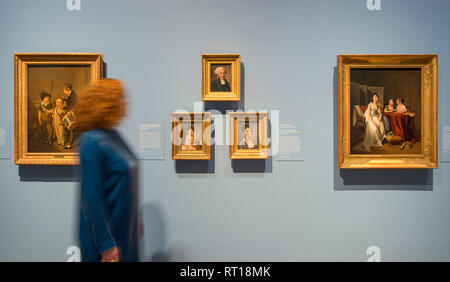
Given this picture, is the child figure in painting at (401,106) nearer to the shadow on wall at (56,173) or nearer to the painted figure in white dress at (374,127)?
the painted figure in white dress at (374,127)

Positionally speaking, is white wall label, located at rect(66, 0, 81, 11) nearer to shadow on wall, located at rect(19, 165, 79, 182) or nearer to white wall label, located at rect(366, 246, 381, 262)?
shadow on wall, located at rect(19, 165, 79, 182)

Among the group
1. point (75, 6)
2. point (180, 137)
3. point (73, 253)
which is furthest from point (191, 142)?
point (75, 6)

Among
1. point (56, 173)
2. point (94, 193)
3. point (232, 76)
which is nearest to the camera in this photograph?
point (94, 193)

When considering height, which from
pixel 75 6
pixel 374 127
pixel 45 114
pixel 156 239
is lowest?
pixel 156 239

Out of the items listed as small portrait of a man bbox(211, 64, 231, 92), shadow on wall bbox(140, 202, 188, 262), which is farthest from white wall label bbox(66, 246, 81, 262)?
small portrait of a man bbox(211, 64, 231, 92)

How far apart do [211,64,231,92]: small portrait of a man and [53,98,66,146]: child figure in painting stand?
4.59 ft

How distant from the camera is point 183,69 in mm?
2609

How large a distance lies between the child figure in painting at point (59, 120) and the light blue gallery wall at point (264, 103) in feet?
1.39

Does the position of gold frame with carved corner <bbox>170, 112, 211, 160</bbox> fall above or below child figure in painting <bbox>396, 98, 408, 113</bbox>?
below

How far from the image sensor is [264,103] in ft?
8.54

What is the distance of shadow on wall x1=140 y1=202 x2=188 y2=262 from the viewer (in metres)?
2.60

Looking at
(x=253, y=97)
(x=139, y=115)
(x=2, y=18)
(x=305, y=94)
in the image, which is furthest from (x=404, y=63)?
(x=2, y=18)

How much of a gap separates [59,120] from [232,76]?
1.64 m

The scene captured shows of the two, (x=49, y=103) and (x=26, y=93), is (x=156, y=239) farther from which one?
(x=26, y=93)
